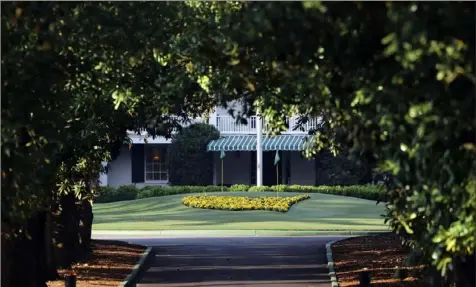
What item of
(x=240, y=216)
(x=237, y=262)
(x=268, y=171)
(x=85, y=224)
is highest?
(x=268, y=171)

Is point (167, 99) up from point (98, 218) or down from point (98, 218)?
up

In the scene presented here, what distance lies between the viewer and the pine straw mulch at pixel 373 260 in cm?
1645

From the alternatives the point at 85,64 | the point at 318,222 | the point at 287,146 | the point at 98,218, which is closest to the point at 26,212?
the point at 85,64

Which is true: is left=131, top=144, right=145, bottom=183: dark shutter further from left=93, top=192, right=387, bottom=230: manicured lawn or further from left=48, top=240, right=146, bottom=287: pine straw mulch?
left=48, top=240, right=146, bottom=287: pine straw mulch

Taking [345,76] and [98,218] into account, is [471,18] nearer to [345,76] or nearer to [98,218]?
[345,76]

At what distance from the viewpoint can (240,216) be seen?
116 feet

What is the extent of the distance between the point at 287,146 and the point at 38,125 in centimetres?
3672

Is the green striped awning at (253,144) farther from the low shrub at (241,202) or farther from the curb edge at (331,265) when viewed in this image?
the curb edge at (331,265)

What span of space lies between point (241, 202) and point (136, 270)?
18.9m

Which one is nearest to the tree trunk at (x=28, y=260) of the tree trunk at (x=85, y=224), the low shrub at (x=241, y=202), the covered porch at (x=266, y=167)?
the tree trunk at (x=85, y=224)

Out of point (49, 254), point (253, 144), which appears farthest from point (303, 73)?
point (253, 144)

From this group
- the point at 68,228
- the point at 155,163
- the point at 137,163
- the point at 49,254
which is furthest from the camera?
the point at 155,163

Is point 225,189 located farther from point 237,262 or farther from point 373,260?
point 373,260

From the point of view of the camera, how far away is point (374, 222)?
3278 cm
